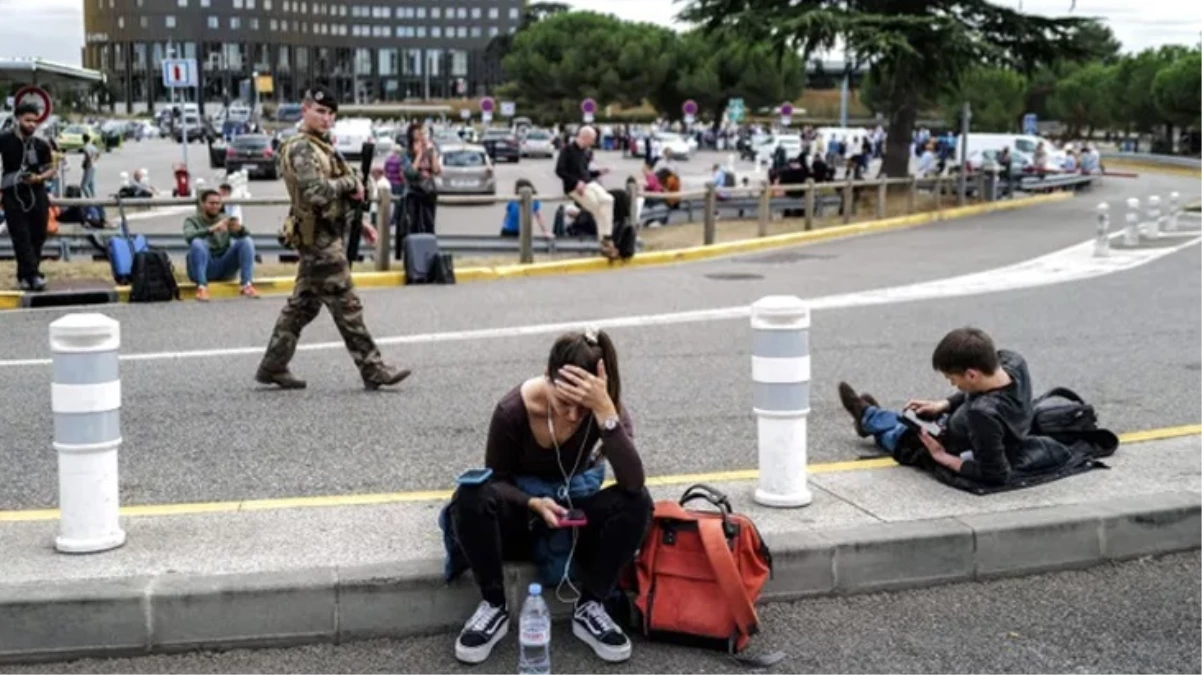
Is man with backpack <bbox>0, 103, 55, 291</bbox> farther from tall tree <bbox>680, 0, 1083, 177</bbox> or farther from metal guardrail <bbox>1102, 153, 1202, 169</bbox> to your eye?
metal guardrail <bbox>1102, 153, 1202, 169</bbox>

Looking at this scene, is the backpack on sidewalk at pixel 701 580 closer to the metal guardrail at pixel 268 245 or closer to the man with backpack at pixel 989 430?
the man with backpack at pixel 989 430

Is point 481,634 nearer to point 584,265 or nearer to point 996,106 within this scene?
point 584,265

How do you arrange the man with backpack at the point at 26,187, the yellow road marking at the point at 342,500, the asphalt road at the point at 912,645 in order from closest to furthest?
1. the asphalt road at the point at 912,645
2. the yellow road marking at the point at 342,500
3. the man with backpack at the point at 26,187

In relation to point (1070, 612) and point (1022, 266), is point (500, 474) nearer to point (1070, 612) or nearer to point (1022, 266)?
point (1070, 612)

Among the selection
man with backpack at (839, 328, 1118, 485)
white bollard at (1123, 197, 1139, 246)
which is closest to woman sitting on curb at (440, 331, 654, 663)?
man with backpack at (839, 328, 1118, 485)

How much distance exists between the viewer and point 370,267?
17109 millimetres

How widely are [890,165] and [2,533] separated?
2885 cm

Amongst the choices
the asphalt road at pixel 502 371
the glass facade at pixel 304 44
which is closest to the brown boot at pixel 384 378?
the asphalt road at pixel 502 371

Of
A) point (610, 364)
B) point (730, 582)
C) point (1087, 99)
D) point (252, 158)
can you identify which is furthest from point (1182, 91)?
point (730, 582)

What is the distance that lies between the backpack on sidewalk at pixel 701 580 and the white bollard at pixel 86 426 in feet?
6.78

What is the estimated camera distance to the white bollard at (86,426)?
17.1ft

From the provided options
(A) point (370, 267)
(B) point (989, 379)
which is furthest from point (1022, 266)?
(B) point (989, 379)

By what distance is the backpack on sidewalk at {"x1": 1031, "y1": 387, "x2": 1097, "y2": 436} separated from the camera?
681 cm

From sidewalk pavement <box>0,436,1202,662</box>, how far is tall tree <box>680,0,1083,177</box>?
75.3ft
